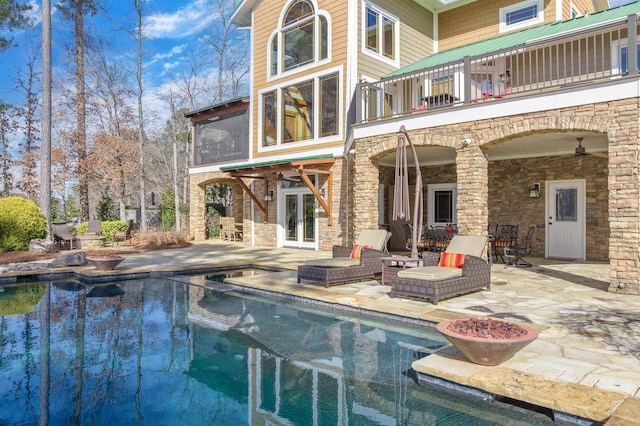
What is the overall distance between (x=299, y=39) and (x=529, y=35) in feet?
23.7

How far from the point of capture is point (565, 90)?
24.9 feet

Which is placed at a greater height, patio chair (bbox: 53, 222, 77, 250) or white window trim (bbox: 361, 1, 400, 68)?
white window trim (bbox: 361, 1, 400, 68)

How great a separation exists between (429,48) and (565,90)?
9.07 meters

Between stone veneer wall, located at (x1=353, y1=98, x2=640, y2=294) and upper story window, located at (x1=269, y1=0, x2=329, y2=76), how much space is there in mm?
4815

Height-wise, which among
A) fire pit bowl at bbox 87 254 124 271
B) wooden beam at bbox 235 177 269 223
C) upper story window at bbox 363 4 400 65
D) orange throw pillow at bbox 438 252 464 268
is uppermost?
upper story window at bbox 363 4 400 65

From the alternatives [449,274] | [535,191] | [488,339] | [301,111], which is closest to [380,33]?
[301,111]

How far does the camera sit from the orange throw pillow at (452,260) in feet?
23.8

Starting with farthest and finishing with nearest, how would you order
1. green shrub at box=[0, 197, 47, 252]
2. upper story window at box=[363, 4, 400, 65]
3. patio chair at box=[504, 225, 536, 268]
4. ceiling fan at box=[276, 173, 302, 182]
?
ceiling fan at box=[276, 173, 302, 182]
upper story window at box=[363, 4, 400, 65]
green shrub at box=[0, 197, 47, 252]
patio chair at box=[504, 225, 536, 268]

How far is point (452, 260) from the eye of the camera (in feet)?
24.0

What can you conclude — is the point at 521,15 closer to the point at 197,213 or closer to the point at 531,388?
the point at 531,388

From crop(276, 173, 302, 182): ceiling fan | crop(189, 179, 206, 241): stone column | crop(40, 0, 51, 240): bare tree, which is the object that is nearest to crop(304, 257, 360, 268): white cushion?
crop(276, 173, 302, 182): ceiling fan

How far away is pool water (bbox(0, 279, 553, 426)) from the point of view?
332cm

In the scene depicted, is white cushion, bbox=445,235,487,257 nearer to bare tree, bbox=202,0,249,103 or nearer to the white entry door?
the white entry door

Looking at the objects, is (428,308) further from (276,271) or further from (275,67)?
(275,67)
